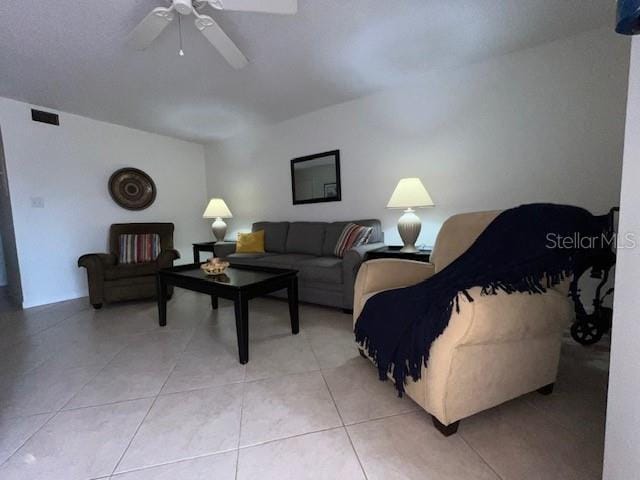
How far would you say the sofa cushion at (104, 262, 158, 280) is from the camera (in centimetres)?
295

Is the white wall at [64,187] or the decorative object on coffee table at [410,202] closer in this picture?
the decorative object on coffee table at [410,202]

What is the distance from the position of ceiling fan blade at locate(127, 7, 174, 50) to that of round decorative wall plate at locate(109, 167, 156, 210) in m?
2.62

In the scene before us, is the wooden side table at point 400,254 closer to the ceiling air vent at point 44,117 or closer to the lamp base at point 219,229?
the lamp base at point 219,229

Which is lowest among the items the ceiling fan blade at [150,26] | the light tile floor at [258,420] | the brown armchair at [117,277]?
the light tile floor at [258,420]

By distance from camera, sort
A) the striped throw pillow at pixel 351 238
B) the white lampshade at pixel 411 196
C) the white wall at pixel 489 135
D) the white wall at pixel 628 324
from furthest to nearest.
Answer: the striped throw pillow at pixel 351 238, the white lampshade at pixel 411 196, the white wall at pixel 489 135, the white wall at pixel 628 324

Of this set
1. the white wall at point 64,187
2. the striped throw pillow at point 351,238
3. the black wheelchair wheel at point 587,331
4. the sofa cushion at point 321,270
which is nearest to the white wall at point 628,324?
the black wheelchair wheel at point 587,331

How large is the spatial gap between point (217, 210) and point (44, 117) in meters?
2.09

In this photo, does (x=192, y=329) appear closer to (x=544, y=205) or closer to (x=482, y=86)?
(x=544, y=205)

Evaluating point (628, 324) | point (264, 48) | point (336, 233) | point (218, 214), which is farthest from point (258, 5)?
point (218, 214)

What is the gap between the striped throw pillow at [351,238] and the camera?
9.43 ft

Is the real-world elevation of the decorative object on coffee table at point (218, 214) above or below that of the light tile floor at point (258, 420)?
above

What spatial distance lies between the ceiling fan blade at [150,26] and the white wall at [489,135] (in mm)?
2103

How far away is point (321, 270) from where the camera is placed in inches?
104

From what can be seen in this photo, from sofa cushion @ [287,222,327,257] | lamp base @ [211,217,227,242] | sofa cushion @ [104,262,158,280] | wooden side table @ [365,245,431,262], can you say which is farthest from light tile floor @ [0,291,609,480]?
lamp base @ [211,217,227,242]
